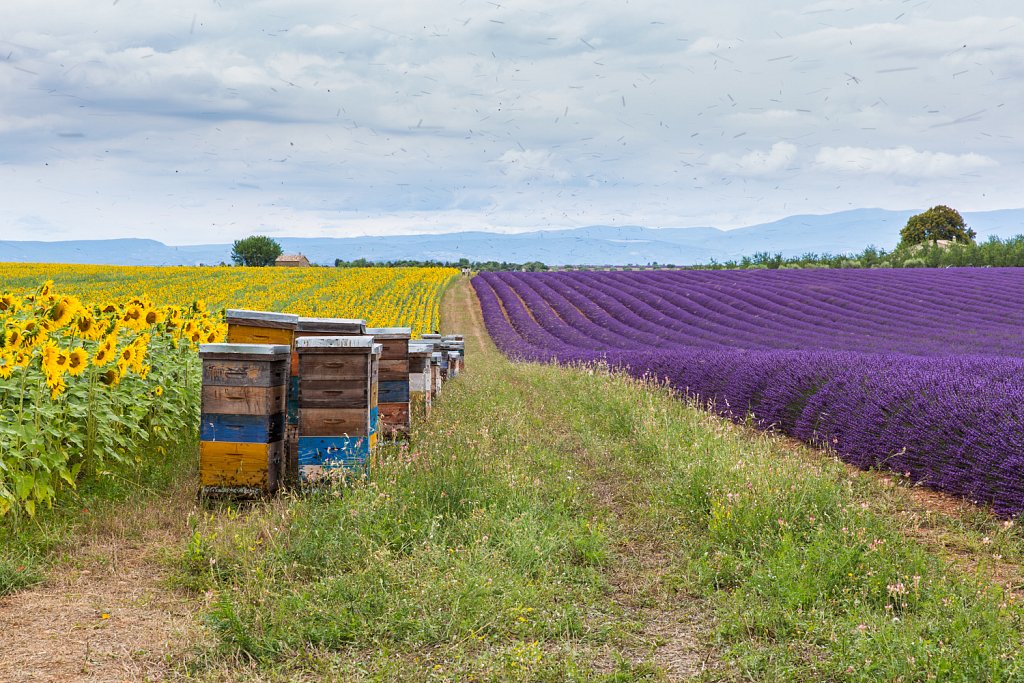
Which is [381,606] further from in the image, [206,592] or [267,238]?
[267,238]

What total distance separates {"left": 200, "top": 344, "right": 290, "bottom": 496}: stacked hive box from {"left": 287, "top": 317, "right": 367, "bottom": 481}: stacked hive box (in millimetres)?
382

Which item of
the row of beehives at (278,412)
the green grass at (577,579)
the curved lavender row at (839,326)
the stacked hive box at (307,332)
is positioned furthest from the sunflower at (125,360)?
the curved lavender row at (839,326)

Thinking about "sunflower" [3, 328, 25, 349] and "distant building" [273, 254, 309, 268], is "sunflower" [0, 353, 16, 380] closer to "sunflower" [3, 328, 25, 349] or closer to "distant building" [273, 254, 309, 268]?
"sunflower" [3, 328, 25, 349]

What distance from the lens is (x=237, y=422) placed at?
6242 mm

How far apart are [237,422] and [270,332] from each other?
1.16 meters

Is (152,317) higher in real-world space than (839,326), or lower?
higher

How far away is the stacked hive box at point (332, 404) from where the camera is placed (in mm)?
6320

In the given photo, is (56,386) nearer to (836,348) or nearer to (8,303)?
(8,303)

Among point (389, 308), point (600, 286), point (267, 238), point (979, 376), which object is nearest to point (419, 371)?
point (979, 376)

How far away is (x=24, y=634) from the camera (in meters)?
4.13

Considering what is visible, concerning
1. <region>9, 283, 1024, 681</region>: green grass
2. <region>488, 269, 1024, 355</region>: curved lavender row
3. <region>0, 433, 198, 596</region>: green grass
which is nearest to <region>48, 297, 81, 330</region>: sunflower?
<region>0, 433, 198, 596</region>: green grass

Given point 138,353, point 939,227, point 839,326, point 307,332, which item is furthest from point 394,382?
point 939,227

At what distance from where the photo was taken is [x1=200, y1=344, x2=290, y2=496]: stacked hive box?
6.23 m

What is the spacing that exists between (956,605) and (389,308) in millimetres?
30323
